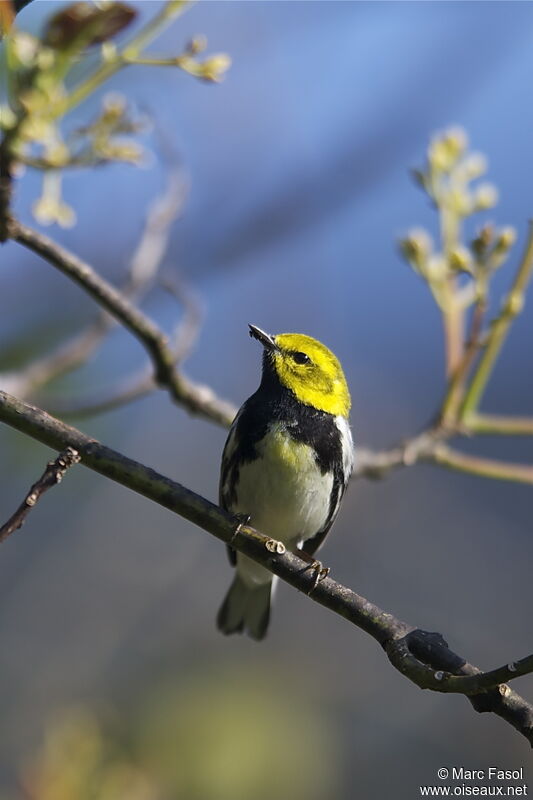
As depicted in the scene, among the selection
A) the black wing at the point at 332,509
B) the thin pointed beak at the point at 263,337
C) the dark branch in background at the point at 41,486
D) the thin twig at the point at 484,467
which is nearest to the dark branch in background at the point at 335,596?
the dark branch in background at the point at 41,486

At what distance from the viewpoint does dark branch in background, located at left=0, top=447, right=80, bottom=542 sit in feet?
5.49

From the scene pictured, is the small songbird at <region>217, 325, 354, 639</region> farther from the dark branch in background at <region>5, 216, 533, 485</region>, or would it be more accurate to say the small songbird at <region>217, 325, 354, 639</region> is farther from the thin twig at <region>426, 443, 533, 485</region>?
the thin twig at <region>426, 443, 533, 485</region>

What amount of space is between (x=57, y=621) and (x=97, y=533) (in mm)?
617

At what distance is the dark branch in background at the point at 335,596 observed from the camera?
A: 5.93 ft

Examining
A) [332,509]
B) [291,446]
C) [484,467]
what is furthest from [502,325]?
[332,509]

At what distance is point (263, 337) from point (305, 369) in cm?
21

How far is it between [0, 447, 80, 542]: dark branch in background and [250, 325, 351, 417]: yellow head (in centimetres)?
175

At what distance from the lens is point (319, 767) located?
432 centimetres

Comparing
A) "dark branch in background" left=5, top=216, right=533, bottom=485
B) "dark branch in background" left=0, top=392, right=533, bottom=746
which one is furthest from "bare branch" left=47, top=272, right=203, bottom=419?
"dark branch in background" left=0, top=392, right=533, bottom=746

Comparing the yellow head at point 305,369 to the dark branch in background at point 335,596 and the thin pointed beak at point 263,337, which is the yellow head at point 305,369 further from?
the dark branch in background at point 335,596

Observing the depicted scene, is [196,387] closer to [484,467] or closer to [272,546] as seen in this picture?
[484,467]

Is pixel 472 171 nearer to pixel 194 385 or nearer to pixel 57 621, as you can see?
pixel 194 385

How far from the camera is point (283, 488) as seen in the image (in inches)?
135

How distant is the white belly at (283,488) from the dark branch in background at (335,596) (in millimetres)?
1295
